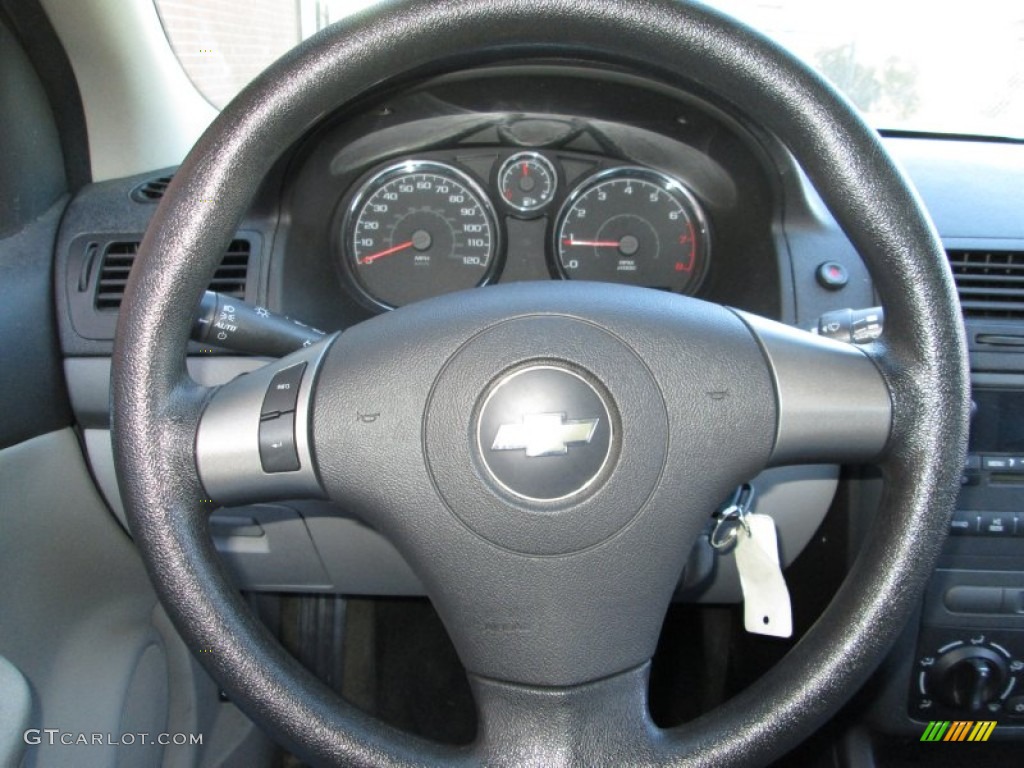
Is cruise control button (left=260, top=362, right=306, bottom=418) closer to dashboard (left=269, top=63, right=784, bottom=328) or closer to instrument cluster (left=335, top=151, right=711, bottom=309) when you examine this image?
dashboard (left=269, top=63, right=784, bottom=328)

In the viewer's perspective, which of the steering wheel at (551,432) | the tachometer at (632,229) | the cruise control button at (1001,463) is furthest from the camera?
the tachometer at (632,229)

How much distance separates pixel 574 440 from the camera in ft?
2.81

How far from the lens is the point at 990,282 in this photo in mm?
1450

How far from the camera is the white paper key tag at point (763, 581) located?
3.34 feet

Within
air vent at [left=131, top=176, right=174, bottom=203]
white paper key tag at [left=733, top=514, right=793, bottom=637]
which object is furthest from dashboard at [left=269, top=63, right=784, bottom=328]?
white paper key tag at [left=733, top=514, right=793, bottom=637]

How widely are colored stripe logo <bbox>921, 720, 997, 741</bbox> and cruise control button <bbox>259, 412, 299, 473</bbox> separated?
4.01ft

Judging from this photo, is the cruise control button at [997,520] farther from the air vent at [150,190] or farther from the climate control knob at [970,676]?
the air vent at [150,190]

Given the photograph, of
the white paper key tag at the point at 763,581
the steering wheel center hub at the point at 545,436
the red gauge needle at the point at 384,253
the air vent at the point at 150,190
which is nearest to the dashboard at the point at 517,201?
the red gauge needle at the point at 384,253

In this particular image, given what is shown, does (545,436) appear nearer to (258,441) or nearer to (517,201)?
(258,441)

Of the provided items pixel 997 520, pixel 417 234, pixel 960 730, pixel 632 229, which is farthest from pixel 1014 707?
pixel 417 234

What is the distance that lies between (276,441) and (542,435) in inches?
9.6

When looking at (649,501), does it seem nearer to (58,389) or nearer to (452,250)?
(452,250)

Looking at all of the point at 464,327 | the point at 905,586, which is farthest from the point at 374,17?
the point at 905,586

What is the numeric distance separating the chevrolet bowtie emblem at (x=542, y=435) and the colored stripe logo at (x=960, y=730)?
1.07m
